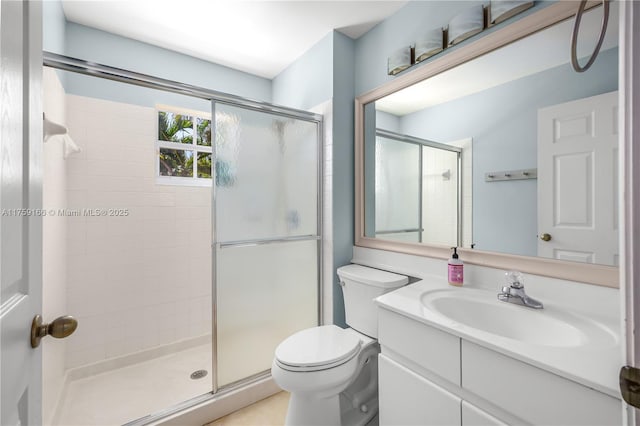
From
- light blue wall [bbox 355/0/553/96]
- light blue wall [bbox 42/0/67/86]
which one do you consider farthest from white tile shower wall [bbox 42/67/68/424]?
light blue wall [bbox 355/0/553/96]

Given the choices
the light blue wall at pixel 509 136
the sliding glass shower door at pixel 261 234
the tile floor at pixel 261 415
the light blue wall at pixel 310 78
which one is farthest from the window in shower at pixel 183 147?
the light blue wall at pixel 509 136

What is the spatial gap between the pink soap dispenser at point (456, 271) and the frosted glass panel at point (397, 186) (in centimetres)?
34

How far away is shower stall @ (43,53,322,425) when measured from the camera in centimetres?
161

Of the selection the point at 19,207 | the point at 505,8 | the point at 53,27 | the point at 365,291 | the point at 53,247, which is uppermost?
the point at 53,27

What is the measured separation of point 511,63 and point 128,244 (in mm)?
2620

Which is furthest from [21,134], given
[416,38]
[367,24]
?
[367,24]

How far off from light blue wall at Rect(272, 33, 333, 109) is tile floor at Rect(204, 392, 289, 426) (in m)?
2.02

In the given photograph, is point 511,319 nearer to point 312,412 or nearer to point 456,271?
point 456,271

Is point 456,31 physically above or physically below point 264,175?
Result: above

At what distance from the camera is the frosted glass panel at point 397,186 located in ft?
5.46

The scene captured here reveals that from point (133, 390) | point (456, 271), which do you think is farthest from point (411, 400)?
point (133, 390)

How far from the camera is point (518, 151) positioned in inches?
47.3

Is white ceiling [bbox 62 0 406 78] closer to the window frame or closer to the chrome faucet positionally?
the window frame

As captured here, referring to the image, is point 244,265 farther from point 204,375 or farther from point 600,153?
point 600,153
